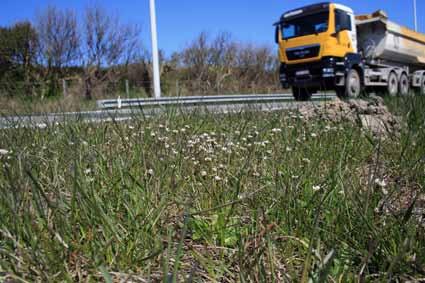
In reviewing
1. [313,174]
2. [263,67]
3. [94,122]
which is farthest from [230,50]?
[313,174]

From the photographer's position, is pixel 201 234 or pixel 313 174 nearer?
pixel 201 234

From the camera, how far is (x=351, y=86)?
1370 centimetres

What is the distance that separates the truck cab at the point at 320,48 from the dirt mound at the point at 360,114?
26.2 feet

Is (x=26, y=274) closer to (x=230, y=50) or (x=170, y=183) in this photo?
(x=170, y=183)

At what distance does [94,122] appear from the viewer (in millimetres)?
4113

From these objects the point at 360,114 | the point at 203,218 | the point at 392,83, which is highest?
the point at 392,83

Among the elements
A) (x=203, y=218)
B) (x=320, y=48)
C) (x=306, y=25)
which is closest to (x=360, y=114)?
(x=203, y=218)

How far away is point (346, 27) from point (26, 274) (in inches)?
538

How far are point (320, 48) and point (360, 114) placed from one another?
8909 mm

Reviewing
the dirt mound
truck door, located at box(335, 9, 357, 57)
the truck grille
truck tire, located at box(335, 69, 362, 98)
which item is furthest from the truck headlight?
the dirt mound

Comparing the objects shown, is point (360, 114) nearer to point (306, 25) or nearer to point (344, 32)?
point (306, 25)

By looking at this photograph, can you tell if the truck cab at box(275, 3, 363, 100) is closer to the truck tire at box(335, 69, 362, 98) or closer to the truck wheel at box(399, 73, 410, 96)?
the truck tire at box(335, 69, 362, 98)

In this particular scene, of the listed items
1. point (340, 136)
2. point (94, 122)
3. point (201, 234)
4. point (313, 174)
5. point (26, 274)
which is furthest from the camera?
point (94, 122)

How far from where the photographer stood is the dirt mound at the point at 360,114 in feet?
12.9
